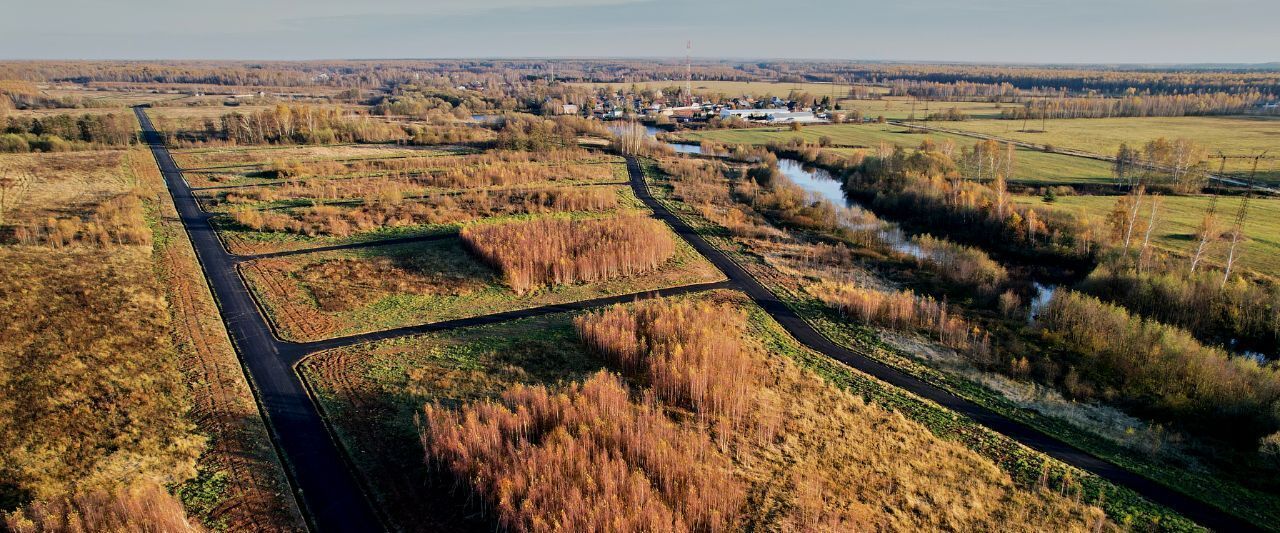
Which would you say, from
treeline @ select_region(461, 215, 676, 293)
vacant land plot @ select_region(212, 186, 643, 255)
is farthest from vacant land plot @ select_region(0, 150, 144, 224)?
treeline @ select_region(461, 215, 676, 293)

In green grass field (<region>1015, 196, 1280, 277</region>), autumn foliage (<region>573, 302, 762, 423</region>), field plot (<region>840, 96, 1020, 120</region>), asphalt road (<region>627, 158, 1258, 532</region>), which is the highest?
field plot (<region>840, 96, 1020, 120</region>)

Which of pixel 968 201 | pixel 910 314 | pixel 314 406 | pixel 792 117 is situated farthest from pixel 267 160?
pixel 792 117

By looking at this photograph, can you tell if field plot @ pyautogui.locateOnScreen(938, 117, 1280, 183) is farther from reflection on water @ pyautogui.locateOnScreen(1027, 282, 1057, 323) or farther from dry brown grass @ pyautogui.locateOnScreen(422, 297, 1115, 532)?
dry brown grass @ pyautogui.locateOnScreen(422, 297, 1115, 532)

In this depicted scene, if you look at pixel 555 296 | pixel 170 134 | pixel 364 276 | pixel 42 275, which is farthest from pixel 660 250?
pixel 170 134

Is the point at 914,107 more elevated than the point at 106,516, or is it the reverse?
the point at 914,107

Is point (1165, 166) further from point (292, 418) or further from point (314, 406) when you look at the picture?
point (292, 418)

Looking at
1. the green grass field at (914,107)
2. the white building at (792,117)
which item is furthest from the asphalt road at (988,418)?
the green grass field at (914,107)
